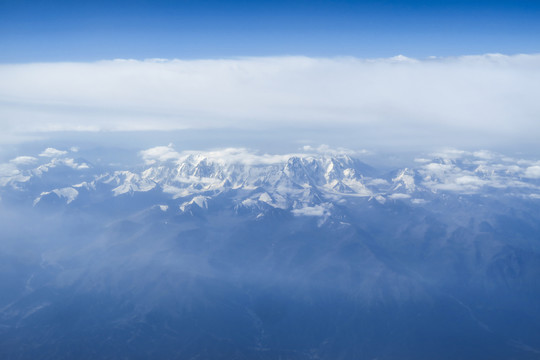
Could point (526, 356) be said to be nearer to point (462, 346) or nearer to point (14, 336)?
A: point (462, 346)

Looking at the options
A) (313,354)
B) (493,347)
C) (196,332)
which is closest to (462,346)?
(493,347)

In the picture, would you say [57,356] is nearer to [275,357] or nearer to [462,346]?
[275,357]

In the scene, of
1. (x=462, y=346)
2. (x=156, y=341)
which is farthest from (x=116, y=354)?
(x=462, y=346)

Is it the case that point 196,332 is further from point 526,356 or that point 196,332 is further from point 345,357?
point 526,356

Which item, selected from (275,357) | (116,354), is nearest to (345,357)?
(275,357)

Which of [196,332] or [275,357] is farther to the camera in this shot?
[196,332]

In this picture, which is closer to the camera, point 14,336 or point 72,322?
point 14,336

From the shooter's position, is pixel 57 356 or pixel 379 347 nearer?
pixel 57 356
